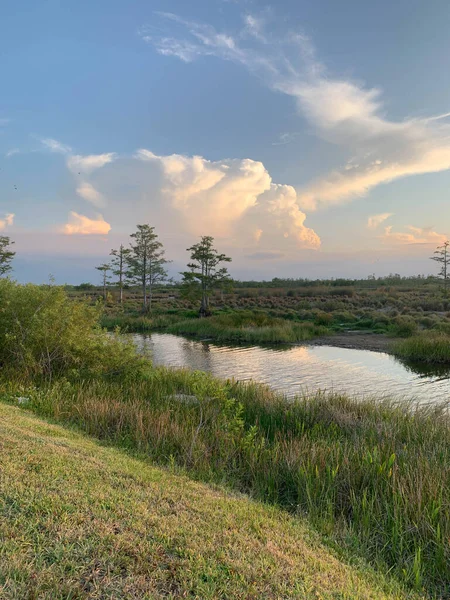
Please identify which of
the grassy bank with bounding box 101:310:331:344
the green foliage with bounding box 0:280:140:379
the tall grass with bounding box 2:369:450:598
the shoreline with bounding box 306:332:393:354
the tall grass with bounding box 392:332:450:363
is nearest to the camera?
the tall grass with bounding box 2:369:450:598

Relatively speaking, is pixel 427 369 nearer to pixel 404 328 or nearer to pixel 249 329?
pixel 404 328

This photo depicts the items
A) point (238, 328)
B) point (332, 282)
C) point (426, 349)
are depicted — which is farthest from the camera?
point (332, 282)

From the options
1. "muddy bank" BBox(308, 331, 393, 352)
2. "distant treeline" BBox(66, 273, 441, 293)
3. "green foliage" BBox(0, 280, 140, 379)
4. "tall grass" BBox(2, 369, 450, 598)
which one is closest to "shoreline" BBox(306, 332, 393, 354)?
"muddy bank" BBox(308, 331, 393, 352)

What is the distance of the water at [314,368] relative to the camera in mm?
13828

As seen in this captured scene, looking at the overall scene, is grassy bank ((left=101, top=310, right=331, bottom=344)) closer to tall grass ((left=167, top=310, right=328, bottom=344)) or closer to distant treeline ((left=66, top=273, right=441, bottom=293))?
tall grass ((left=167, top=310, right=328, bottom=344))

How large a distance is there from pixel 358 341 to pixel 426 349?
611 cm

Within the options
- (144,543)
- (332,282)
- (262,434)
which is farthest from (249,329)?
(332,282)

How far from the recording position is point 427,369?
17.5 meters

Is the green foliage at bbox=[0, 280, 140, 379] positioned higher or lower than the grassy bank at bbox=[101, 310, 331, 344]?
higher

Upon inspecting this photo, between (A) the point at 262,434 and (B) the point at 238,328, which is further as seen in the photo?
(B) the point at 238,328

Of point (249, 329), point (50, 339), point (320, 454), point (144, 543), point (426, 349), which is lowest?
point (426, 349)

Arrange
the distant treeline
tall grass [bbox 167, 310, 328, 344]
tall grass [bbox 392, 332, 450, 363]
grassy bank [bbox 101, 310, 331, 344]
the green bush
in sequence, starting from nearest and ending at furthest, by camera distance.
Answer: tall grass [bbox 392, 332, 450, 363] → the green bush → tall grass [bbox 167, 310, 328, 344] → grassy bank [bbox 101, 310, 331, 344] → the distant treeline

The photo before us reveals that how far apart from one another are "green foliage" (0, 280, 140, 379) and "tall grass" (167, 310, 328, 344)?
16630 mm

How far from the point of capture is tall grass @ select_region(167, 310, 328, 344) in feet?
89.2
